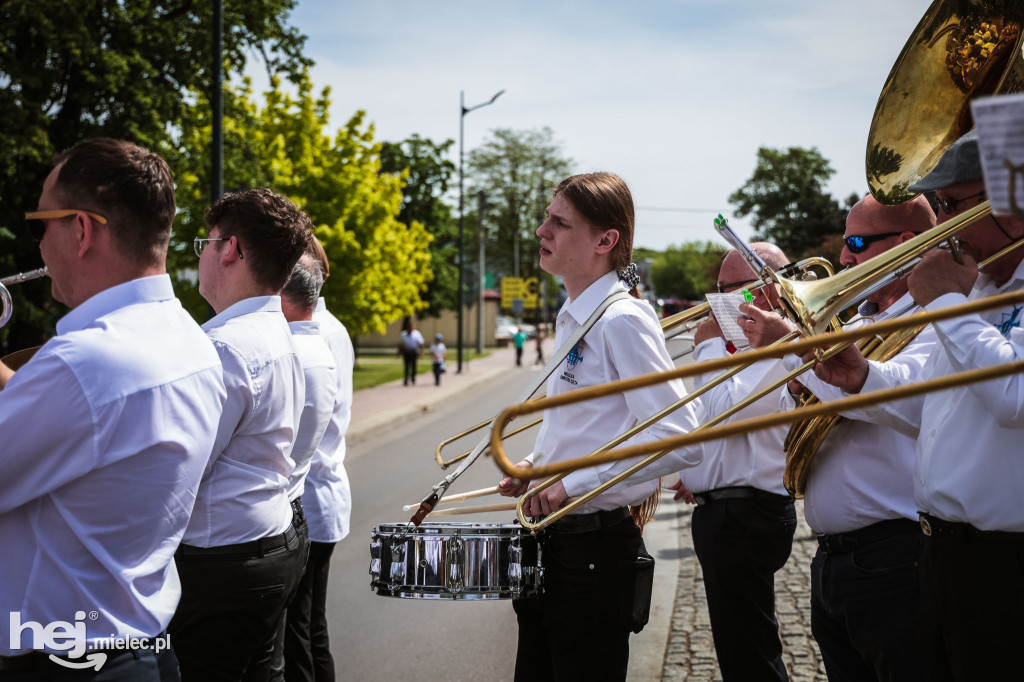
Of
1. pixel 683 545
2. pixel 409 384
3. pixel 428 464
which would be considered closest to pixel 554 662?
pixel 683 545

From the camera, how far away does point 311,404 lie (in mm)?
3277

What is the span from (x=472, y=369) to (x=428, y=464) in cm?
2150

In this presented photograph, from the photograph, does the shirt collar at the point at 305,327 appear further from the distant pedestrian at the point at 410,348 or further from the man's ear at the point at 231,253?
the distant pedestrian at the point at 410,348

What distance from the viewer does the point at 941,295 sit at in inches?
83.7

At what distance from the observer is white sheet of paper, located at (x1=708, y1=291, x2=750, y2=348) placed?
2.54m

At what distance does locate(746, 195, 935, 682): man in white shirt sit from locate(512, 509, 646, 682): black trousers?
0.63 m

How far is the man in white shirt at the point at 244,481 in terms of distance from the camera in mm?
2543

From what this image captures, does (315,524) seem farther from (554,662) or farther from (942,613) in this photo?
(942,613)

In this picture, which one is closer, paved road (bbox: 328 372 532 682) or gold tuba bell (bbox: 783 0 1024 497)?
gold tuba bell (bbox: 783 0 1024 497)

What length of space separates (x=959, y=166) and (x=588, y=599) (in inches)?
59.8

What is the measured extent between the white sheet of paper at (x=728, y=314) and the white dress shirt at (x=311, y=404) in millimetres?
1438

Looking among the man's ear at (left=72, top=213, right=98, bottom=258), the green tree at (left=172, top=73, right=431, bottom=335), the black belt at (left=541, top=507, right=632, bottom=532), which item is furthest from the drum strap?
the green tree at (left=172, top=73, right=431, bottom=335)

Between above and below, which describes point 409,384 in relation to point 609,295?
below

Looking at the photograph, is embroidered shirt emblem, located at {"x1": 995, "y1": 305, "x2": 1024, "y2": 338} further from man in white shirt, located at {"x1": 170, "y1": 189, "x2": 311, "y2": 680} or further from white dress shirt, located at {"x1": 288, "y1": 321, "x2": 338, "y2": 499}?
white dress shirt, located at {"x1": 288, "y1": 321, "x2": 338, "y2": 499}
